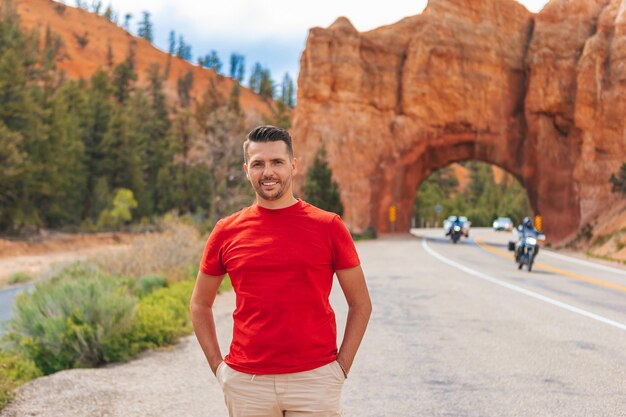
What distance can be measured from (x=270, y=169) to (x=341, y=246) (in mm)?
460

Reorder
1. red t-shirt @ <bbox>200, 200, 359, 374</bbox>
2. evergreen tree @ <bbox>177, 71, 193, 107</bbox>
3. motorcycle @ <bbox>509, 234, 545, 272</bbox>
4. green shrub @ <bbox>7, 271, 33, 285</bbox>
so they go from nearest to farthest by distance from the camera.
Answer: red t-shirt @ <bbox>200, 200, 359, 374</bbox>
motorcycle @ <bbox>509, 234, 545, 272</bbox>
green shrub @ <bbox>7, 271, 33, 285</bbox>
evergreen tree @ <bbox>177, 71, 193, 107</bbox>

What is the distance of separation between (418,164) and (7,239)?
29012 millimetres

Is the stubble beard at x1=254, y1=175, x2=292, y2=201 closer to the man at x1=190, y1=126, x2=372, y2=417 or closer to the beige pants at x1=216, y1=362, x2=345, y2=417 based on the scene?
the man at x1=190, y1=126, x2=372, y2=417

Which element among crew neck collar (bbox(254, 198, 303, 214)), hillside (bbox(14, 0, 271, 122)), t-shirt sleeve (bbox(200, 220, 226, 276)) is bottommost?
t-shirt sleeve (bbox(200, 220, 226, 276))

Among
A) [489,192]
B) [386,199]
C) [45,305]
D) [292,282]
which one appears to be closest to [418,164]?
[386,199]

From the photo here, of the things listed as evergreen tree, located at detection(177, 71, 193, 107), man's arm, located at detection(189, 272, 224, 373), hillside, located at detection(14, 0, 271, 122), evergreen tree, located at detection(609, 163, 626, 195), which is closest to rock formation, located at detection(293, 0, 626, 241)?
evergreen tree, located at detection(609, 163, 626, 195)

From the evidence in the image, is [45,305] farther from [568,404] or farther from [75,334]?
[568,404]

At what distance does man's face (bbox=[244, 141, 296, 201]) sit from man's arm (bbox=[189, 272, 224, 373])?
0.48 metres

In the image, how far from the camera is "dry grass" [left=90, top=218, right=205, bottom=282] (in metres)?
19.6

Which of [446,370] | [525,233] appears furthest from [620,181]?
[446,370]

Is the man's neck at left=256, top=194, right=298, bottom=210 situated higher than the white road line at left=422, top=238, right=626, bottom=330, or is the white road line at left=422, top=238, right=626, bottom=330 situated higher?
the man's neck at left=256, top=194, right=298, bottom=210

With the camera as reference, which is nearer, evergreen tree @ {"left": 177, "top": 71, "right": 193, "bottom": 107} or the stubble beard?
the stubble beard

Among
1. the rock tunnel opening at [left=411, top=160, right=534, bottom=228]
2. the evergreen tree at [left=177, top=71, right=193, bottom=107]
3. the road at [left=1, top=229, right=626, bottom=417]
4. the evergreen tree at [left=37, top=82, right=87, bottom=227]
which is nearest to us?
the road at [left=1, top=229, right=626, bottom=417]

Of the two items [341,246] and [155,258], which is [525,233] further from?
[341,246]
